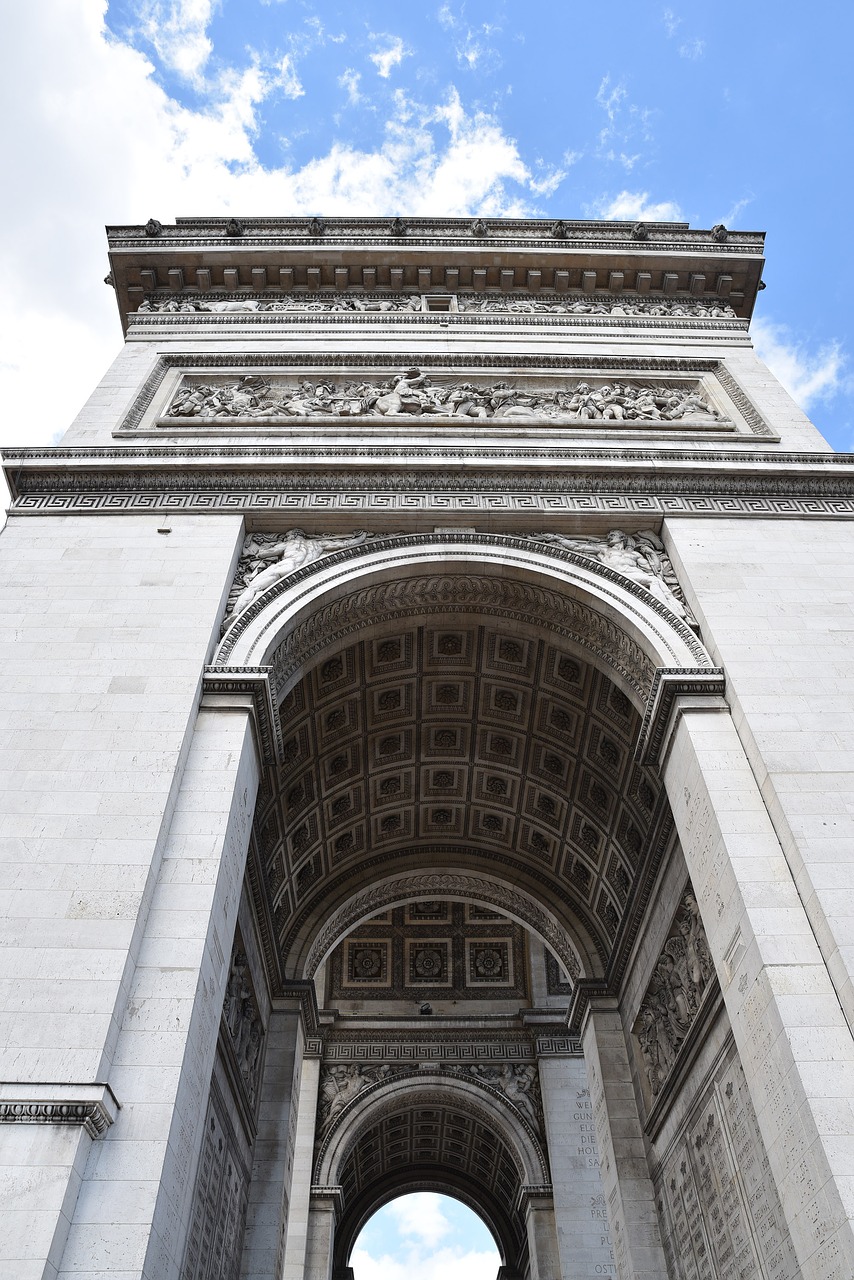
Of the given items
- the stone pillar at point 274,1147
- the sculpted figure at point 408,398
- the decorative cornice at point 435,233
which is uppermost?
the decorative cornice at point 435,233

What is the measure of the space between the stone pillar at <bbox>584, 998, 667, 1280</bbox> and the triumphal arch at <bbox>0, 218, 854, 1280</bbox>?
56 millimetres

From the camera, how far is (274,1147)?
1277 centimetres

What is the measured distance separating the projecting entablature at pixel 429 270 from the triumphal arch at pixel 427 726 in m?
0.08

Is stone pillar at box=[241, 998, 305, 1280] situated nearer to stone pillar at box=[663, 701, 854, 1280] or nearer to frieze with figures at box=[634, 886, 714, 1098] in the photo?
frieze with figures at box=[634, 886, 714, 1098]

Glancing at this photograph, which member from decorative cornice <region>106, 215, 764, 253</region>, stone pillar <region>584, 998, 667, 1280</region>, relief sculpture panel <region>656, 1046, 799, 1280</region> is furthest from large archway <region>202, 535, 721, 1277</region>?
decorative cornice <region>106, 215, 764, 253</region>

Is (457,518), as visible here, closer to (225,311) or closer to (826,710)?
(826,710)

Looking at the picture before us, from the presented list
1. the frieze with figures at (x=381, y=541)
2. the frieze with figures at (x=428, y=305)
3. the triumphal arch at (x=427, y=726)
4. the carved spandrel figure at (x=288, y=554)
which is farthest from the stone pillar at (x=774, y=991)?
the frieze with figures at (x=428, y=305)

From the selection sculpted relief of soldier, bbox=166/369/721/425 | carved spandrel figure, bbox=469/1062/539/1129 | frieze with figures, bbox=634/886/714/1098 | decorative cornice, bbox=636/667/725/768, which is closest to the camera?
decorative cornice, bbox=636/667/725/768

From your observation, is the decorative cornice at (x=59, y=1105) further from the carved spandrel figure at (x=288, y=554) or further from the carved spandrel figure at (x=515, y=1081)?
the carved spandrel figure at (x=515, y=1081)

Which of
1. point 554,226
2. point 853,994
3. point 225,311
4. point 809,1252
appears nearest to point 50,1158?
point 809,1252

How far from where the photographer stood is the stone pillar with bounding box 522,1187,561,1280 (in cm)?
1884

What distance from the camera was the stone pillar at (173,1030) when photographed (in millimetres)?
6551

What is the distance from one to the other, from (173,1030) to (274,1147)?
639 cm

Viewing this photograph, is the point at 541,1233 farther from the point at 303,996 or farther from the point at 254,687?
the point at 254,687
